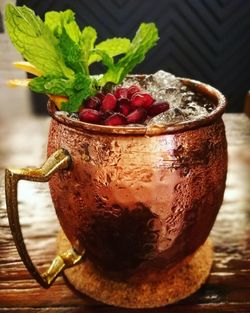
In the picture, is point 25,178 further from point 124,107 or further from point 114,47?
point 114,47

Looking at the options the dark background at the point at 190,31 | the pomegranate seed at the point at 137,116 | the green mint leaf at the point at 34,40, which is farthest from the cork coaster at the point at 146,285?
the dark background at the point at 190,31

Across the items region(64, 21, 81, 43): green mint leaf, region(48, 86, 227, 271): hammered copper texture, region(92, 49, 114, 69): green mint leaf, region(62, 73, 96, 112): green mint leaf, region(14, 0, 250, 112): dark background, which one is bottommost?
region(14, 0, 250, 112): dark background

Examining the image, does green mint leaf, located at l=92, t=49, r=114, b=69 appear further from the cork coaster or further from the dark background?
the dark background

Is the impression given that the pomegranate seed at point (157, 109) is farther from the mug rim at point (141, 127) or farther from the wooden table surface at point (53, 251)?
the wooden table surface at point (53, 251)

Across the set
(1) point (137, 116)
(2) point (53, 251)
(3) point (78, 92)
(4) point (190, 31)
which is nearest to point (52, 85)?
(3) point (78, 92)

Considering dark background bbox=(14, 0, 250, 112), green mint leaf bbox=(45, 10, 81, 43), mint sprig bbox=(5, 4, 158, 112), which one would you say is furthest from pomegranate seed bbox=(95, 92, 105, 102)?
dark background bbox=(14, 0, 250, 112)

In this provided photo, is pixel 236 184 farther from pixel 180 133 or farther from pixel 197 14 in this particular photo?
pixel 197 14
